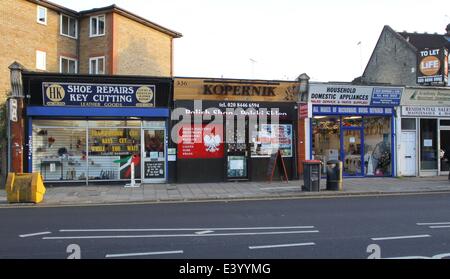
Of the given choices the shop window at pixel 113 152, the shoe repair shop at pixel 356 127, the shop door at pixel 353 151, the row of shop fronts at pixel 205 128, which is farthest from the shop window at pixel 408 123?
the shop window at pixel 113 152

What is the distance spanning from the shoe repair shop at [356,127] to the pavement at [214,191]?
1844 mm

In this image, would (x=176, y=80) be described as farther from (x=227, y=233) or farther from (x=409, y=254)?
(x=409, y=254)

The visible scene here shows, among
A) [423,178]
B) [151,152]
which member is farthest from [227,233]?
[423,178]

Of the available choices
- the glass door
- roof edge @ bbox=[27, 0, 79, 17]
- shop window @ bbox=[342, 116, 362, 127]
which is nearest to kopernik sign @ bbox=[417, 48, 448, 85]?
shop window @ bbox=[342, 116, 362, 127]

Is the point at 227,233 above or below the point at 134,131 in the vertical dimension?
below

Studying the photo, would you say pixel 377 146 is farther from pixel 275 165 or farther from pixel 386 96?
pixel 275 165

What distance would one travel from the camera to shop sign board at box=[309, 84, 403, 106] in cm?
1958

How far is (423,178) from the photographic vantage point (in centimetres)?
1952

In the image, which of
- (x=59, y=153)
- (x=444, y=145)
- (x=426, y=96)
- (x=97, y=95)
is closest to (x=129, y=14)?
(x=97, y=95)

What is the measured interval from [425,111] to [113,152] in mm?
14622

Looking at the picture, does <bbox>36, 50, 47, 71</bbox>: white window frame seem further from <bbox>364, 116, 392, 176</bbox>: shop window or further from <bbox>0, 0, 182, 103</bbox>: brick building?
<bbox>364, 116, 392, 176</bbox>: shop window

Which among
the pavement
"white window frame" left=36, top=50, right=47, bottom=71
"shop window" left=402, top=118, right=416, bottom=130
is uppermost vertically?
"white window frame" left=36, top=50, right=47, bottom=71

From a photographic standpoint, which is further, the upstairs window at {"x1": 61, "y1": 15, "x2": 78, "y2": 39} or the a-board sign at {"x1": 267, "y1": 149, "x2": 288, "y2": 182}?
the upstairs window at {"x1": 61, "y1": 15, "x2": 78, "y2": 39}

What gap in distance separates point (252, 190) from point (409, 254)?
9.28 metres
